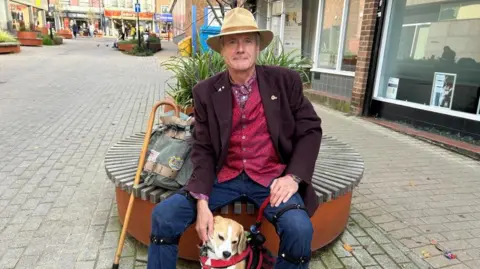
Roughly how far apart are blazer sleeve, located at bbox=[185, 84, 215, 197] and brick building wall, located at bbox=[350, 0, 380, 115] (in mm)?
5341

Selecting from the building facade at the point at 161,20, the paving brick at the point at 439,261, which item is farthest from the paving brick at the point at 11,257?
the building facade at the point at 161,20

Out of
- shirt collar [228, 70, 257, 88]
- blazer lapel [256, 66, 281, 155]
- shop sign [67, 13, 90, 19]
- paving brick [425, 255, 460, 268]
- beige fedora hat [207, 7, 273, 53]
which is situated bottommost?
paving brick [425, 255, 460, 268]

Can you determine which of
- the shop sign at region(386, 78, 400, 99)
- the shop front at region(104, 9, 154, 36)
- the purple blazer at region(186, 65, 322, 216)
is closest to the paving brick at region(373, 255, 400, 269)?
the purple blazer at region(186, 65, 322, 216)

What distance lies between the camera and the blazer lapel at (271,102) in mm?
A: 2275

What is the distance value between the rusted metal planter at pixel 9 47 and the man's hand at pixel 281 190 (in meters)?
20.7

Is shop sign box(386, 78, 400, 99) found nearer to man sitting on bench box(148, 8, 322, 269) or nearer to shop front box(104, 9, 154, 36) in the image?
man sitting on bench box(148, 8, 322, 269)

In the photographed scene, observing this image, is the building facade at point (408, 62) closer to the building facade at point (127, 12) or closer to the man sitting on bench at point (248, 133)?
the man sitting on bench at point (248, 133)

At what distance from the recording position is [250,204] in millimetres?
2359

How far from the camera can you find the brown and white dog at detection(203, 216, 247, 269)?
189 centimetres

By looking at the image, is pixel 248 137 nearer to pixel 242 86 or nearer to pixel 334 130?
pixel 242 86

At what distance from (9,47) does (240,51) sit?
21014mm

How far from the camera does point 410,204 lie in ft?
11.8

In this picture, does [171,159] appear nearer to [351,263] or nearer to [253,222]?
[253,222]

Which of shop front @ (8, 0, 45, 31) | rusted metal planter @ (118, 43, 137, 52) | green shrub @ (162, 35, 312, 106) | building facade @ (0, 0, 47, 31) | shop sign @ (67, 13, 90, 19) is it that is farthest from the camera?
shop sign @ (67, 13, 90, 19)
